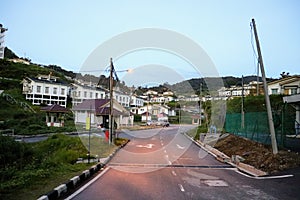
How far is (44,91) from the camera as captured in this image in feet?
208

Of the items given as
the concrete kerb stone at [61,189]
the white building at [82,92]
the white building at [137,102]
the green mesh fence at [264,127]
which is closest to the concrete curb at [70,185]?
the concrete kerb stone at [61,189]

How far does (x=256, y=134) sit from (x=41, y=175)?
15268 mm

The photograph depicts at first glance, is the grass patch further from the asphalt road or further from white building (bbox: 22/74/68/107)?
white building (bbox: 22/74/68/107)

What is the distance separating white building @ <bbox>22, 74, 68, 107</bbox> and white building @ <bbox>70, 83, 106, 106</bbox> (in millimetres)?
4715

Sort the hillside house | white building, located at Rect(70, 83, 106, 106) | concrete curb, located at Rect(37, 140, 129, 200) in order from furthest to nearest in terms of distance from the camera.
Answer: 1. white building, located at Rect(70, 83, 106, 106)
2. the hillside house
3. concrete curb, located at Rect(37, 140, 129, 200)

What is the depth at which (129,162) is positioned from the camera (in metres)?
16.4

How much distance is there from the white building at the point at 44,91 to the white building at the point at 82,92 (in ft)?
15.5

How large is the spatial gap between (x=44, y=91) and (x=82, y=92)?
483 inches

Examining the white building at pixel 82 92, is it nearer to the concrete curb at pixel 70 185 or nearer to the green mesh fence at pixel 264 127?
the green mesh fence at pixel 264 127

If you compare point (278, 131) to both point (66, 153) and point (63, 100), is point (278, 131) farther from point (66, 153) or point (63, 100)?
point (63, 100)

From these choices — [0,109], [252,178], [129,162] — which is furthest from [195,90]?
[252,178]

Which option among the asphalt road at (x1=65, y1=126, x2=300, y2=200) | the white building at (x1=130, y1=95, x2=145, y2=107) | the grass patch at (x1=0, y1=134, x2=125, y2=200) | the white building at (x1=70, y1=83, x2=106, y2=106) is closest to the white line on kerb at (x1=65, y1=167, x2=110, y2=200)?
the asphalt road at (x1=65, y1=126, x2=300, y2=200)

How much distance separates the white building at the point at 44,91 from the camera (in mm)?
61125

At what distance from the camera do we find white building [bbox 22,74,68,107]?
201 feet
